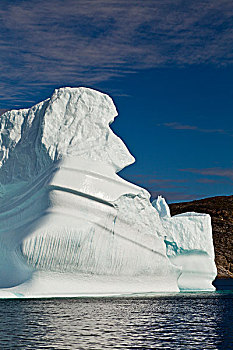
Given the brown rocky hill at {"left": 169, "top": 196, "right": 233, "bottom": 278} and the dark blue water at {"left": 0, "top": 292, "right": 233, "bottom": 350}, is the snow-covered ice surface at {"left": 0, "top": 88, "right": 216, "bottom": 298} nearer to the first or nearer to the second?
the dark blue water at {"left": 0, "top": 292, "right": 233, "bottom": 350}

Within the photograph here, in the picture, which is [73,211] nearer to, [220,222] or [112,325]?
[112,325]

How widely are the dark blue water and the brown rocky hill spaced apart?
5693 cm

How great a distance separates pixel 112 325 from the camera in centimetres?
1398

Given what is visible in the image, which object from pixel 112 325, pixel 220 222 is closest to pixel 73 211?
pixel 112 325

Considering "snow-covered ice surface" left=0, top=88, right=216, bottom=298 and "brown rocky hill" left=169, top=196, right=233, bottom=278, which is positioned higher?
"brown rocky hill" left=169, top=196, right=233, bottom=278

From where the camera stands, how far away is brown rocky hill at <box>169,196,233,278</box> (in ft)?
249

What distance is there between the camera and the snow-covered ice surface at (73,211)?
21375mm

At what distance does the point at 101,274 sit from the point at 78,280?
1.15m

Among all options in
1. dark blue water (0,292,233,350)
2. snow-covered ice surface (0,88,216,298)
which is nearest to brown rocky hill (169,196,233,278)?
snow-covered ice surface (0,88,216,298)

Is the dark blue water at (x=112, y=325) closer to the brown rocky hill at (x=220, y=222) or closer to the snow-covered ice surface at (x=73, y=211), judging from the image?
the snow-covered ice surface at (x=73, y=211)

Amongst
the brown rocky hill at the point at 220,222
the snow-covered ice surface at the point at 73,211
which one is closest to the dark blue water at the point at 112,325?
the snow-covered ice surface at the point at 73,211

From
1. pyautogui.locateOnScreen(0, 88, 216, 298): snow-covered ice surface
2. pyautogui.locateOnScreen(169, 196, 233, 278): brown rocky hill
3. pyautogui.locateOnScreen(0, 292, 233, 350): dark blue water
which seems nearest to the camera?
pyautogui.locateOnScreen(0, 292, 233, 350): dark blue water

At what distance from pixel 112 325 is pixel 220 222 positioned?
72807mm

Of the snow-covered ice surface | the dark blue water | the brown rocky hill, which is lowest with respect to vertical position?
the dark blue water
